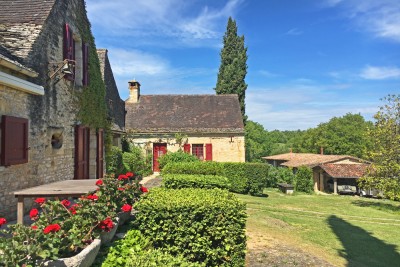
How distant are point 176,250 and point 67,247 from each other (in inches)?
90.5

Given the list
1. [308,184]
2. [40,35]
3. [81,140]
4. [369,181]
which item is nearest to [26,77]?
[40,35]

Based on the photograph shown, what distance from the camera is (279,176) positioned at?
84.5 ft

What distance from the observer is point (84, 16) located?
1121 cm

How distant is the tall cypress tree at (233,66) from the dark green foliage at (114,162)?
1764cm

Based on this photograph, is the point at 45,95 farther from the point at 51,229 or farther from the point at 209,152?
the point at 209,152

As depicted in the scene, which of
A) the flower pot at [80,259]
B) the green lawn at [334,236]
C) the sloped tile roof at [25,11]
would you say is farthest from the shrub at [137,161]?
the flower pot at [80,259]

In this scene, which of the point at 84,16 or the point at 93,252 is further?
the point at 84,16

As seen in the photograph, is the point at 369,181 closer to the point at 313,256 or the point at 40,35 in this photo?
the point at 313,256

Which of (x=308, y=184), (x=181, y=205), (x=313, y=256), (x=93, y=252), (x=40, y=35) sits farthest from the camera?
(x=308, y=184)

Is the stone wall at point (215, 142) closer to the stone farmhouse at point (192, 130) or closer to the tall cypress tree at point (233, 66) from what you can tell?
the stone farmhouse at point (192, 130)

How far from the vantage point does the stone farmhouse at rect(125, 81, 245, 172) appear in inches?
826

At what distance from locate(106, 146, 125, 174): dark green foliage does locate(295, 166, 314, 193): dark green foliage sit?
16.2 meters

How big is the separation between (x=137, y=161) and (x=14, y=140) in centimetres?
1202

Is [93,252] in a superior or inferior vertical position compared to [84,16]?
inferior
